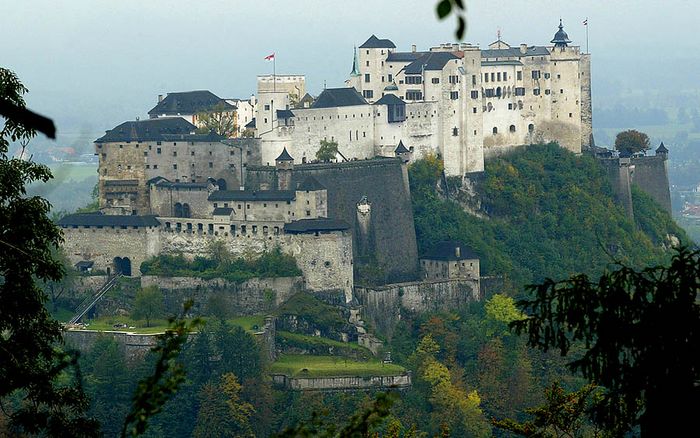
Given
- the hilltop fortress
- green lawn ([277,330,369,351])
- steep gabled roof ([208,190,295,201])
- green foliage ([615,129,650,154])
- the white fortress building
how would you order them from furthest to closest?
green foliage ([615,129,650,154])
the white fortress building
the hilltop fortress
steep gabled roof ([208,190,295,201])
green lawn ([277,330,369,351])

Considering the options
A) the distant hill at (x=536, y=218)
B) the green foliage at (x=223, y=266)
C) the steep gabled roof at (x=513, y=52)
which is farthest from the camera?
the steep gabled roof at (x=513, y=52)

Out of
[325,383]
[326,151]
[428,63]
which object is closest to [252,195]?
[326,151]

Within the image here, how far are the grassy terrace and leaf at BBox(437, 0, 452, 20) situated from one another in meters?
40.3

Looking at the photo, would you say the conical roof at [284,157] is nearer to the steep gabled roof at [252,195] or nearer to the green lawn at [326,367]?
the steep gabled roof at [252,195]

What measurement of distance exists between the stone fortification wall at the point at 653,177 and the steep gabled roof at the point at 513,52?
6.79 m

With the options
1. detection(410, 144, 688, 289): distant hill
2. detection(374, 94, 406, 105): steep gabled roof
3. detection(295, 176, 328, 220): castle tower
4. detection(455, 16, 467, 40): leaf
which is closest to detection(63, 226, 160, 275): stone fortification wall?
detection(295, 176, 328, 220): castle tower

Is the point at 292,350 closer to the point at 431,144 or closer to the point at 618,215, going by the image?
the point at 431,144

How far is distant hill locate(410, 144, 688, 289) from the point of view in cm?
5853

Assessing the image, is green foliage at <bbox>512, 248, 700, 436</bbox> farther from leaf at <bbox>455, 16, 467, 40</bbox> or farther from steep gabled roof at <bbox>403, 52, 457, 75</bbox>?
steep gabled roof at <bbox>403, 52, 457, 75</bbox>

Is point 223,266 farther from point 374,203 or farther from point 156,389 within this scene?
point 156,389

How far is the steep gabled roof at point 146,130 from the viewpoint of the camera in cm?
5541

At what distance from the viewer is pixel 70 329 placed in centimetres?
4962

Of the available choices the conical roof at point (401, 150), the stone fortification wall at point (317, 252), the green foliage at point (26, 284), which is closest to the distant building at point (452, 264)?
the conical roof at point (401, 150)

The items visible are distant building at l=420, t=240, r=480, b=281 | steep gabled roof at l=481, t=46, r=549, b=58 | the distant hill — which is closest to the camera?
distant building at l=420, t=240, r=480, b=281
